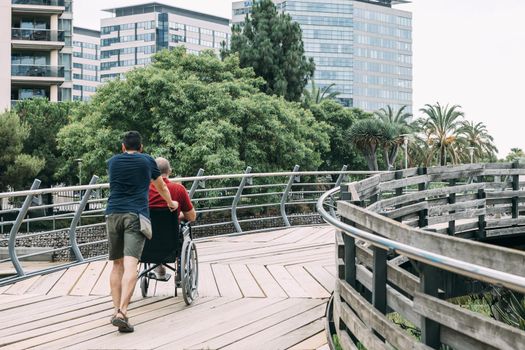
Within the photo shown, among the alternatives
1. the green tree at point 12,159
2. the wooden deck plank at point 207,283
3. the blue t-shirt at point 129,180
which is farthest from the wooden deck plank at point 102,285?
the green tree at point 12,159

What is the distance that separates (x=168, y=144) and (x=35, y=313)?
29.7m

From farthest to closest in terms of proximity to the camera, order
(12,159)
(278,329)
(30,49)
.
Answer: (30,49) < (12,159) < (278,329)

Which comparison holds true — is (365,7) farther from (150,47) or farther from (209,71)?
(209,71)

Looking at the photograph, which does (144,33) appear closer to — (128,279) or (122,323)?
(128,279)

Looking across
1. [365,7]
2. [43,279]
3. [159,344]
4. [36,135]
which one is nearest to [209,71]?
[36,135]

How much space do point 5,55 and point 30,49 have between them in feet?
9.52

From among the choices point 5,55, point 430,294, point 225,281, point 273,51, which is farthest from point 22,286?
point 5,55

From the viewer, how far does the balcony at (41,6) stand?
64625 millimetres

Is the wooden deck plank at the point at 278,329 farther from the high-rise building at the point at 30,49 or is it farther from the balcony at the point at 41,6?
the balcony at the point at 41,6

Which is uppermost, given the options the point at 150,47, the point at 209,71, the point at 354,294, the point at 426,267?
the point at 150,47

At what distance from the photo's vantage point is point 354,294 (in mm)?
5223

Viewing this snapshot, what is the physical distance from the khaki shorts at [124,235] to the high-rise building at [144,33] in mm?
163569

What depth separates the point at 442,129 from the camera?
252ft

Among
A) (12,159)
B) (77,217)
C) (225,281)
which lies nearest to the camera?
(225,281)
